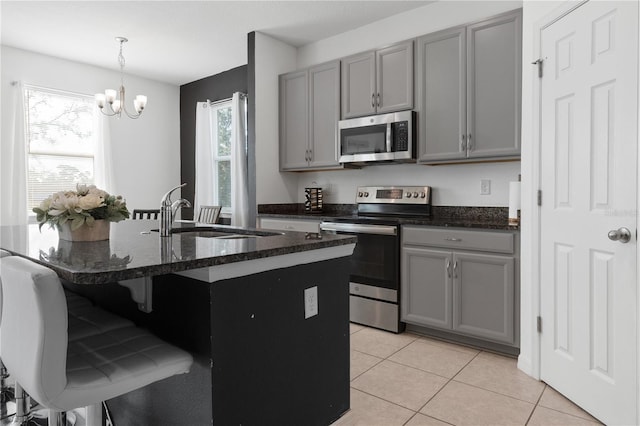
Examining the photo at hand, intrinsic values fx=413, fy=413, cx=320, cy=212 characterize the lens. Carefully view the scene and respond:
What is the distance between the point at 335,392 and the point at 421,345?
1.32 m

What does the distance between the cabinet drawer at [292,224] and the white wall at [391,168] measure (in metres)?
0.28

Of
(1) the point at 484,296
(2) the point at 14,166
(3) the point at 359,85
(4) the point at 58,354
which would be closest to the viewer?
(4) the point at 58,354

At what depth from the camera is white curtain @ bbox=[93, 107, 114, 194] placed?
16.9ft

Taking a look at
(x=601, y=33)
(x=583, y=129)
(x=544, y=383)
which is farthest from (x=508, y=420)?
(x=601, y=33)

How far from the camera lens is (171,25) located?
397 cm

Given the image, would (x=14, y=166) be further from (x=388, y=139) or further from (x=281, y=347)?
(x=281, y=347)

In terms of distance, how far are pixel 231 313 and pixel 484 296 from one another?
202 centimetres

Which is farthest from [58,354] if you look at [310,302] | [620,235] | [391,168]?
[391,168]

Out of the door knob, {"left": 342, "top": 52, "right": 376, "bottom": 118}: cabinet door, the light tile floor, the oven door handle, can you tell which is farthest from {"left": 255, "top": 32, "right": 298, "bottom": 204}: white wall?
the door knob

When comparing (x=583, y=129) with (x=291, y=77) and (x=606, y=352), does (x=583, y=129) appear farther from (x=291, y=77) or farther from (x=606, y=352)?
(x=291, y=77)

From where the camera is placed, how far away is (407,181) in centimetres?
380

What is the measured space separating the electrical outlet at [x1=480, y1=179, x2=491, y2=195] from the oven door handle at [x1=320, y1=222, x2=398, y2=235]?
82 cm

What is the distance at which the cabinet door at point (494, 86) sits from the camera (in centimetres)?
287

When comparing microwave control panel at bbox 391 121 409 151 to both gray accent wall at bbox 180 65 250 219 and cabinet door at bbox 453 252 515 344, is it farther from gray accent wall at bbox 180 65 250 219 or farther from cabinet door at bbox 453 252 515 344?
gray accent wall at bbox 180 65 250 219
